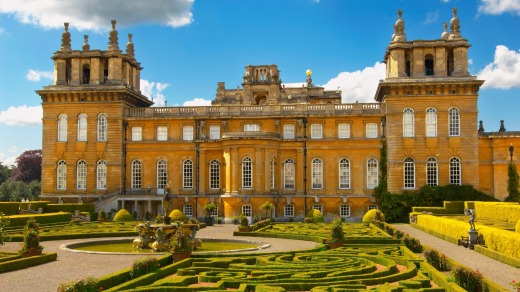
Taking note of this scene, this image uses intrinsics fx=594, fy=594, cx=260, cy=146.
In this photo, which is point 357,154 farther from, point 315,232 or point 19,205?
point 19,205

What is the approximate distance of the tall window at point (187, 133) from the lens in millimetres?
45938

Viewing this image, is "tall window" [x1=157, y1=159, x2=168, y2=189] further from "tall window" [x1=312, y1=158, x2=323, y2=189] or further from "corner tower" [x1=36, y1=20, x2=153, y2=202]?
"tall window" [x1=312, y1=158, x2=323, y2=189]

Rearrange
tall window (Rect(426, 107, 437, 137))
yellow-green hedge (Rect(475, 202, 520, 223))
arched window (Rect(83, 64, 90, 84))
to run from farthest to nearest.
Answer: arched window (Rect(83, 64, 90, 84)) → tall window (Rect(426, 107, 437, 137)) → yellow-green hedge (Rect(475, 202, 520, 223))

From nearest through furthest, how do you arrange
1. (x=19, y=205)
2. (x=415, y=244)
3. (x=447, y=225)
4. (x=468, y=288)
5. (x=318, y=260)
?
(x=468, y=288)
(x=318, y=260)
(x=415, y=244)
(x=447, y=225)
(x=19, y=205)

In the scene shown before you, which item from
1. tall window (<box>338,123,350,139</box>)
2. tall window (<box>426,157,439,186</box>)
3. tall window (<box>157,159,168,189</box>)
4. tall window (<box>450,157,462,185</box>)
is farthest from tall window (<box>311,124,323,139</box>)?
tall window (<box>157,159,168,189</box>)

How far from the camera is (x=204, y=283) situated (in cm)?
1512

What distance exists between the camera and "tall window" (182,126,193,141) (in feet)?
151

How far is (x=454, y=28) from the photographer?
43.3 meters

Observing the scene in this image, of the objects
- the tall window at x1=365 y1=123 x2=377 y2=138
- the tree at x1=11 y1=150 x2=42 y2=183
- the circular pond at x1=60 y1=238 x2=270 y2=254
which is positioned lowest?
the circular pond at x1=60 y1=238 x2=270 y2=254

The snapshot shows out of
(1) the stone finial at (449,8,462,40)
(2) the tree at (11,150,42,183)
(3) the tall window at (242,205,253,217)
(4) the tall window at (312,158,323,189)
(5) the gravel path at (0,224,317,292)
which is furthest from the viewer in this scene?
(2) the tree at (11,150,42,183)

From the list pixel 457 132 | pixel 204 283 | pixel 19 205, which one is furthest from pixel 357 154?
pixel 204 283

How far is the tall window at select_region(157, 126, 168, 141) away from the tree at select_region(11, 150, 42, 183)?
35.6 metres

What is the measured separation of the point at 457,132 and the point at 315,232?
17.1 metres

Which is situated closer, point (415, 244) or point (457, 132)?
point (415, 244)
